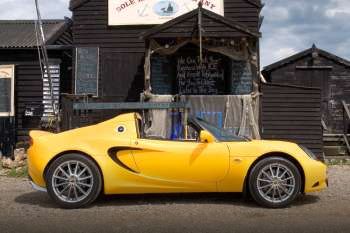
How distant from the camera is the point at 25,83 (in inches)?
631

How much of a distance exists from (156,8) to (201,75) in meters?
2.29

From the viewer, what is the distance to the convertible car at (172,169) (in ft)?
25.0

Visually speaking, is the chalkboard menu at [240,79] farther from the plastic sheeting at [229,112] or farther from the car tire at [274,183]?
the car tire at [274,183]

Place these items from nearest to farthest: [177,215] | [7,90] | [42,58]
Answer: [177,215] → [7,90] → [42,58]

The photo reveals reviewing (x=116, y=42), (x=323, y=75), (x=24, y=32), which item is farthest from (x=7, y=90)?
(x=323, y=75)

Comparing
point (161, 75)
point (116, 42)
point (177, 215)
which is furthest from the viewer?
point (116, 42)

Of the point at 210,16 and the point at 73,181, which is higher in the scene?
the point at 210,16

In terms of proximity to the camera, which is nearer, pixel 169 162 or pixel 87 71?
pixel 169 162

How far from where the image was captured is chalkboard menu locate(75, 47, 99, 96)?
15641mm

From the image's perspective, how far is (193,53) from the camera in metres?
15.5

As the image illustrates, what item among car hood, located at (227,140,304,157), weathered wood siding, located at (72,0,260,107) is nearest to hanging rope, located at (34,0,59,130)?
weathered wood siding, located at (72,0,260,107)

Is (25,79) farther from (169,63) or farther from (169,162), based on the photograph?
(169,162)

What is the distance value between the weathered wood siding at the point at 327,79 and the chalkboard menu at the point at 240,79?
5812 millimetres

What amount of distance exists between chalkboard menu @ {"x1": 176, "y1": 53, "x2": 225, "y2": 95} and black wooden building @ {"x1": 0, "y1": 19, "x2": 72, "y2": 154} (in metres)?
3.41
